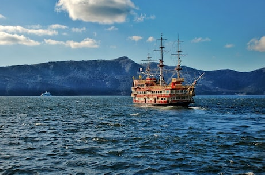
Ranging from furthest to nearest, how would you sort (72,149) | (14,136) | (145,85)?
(145,85), (14,136), (72,149)

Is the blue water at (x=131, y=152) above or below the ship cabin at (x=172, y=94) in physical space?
below

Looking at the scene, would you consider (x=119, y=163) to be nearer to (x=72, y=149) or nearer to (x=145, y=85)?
(x=72, y=149)

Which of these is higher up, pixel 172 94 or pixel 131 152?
pixel 172 94

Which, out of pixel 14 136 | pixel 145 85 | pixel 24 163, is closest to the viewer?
pixel 24 163

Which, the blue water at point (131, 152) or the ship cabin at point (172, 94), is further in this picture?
the ship cabin at point (172, 94)

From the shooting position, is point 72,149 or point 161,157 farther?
point 72,149

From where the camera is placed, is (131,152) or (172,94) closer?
(131,152)

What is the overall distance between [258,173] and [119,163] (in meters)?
10.1

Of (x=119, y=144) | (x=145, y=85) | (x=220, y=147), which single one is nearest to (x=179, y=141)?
(x=220, y=147)

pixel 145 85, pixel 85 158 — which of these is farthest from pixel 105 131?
pixel 145 85

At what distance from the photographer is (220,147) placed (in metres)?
27.9

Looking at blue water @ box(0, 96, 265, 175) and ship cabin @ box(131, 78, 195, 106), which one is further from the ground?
ship cabin @ box(131, 78, 195, 106)

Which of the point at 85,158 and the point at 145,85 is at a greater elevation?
the point at 145,85

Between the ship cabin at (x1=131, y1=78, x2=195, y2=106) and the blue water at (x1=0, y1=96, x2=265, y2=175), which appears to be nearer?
the blue water at (x1=0, y1=96, x2=265, y2=175)
